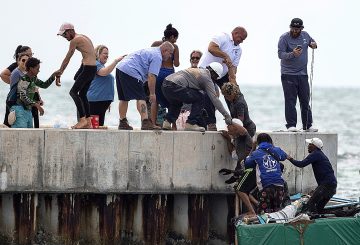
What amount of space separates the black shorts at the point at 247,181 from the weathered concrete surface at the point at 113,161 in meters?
0.74

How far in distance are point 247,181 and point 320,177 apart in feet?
3.73

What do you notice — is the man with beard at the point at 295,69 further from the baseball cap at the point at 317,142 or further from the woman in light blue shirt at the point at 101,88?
the woman in light blue shirt at the point at 101,88

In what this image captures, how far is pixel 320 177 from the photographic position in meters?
20.2

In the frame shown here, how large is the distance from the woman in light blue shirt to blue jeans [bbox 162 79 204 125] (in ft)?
5.63

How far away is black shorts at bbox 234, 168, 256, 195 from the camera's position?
65.6 feet

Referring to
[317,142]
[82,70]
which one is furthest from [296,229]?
[82,70]

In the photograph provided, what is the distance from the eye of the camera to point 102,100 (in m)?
22.7

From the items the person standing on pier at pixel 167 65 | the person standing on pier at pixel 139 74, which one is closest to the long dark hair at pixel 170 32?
the person standing on pier at pixel 167 65

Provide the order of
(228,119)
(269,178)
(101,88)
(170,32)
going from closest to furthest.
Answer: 1. (269,178)
2. (228,119)
3. (170,32)
4. (101,88)

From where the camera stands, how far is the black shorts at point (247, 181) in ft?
65.6

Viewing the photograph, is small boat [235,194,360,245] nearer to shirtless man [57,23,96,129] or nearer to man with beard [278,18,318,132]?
shirtless man [57,23,96,129]

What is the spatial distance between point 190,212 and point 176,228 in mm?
332

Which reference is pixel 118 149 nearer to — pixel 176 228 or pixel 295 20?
pixel 176 228

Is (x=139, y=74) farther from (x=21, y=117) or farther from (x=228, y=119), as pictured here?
(x=21, y=117)
